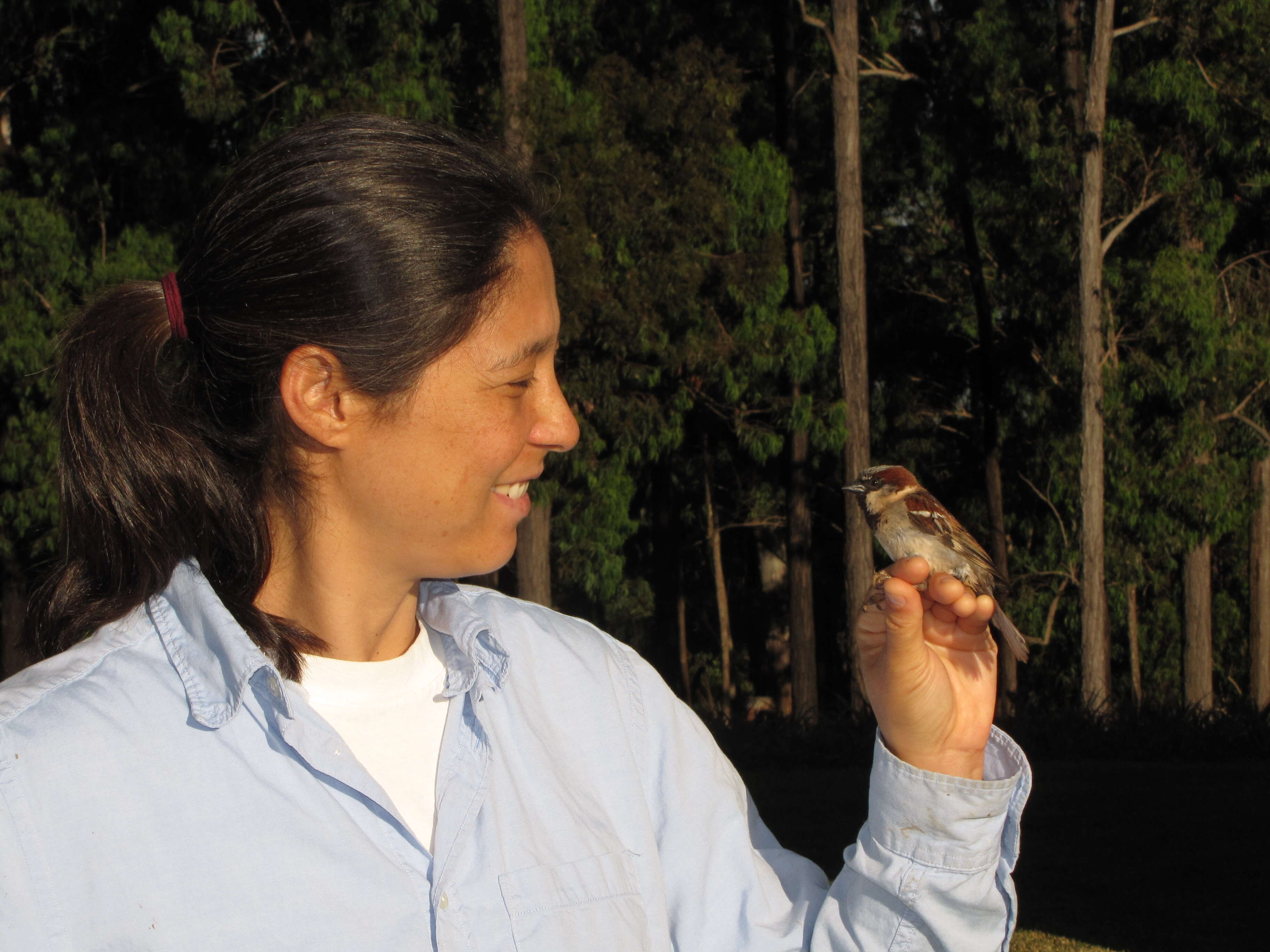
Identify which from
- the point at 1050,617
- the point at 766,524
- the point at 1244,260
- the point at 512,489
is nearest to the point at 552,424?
the point at 512,489

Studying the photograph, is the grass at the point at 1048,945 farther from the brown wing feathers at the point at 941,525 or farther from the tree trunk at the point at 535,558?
the tree trunk at the point at 535,558

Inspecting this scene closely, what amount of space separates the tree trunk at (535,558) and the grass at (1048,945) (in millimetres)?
9049

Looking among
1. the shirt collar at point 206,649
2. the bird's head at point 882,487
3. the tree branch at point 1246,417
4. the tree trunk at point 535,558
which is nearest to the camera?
the shirt collar at point 206,649

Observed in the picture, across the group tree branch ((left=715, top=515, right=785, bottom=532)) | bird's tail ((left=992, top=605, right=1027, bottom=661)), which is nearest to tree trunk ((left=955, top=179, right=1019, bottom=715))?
tree branch ((left=715, top=515, right=785, bottom=532))

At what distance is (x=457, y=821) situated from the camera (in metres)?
1.82

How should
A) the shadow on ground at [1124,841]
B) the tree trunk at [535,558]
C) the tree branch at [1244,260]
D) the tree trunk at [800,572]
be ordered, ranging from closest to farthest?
the shadow on ground at [1124,841], the tree trunk at [535,558], the tree branch at [1244,260], the tree trunk at [800,572]

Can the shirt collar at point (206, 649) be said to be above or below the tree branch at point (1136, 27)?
below

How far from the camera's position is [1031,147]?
1873 centimetres

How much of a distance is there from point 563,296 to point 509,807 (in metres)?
13.5

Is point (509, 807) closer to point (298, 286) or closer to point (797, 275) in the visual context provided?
point (298, 286)

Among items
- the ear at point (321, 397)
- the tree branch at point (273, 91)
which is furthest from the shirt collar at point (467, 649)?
the tree branch at point (273, 91)

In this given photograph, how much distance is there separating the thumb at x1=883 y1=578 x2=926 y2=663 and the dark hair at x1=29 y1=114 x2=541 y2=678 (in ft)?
2.55

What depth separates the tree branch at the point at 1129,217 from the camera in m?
19.1

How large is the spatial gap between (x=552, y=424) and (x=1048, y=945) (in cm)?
630
